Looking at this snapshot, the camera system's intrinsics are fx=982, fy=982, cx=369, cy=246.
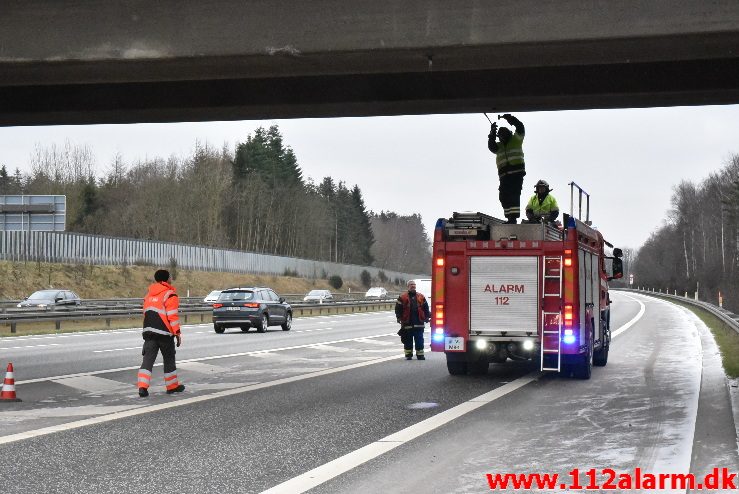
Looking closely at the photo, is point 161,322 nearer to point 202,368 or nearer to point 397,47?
point 202,368

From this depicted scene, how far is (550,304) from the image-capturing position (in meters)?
14.8

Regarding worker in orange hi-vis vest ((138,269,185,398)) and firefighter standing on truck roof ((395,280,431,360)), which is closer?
worker in orange hi-vis vest ((138,269,185,398))

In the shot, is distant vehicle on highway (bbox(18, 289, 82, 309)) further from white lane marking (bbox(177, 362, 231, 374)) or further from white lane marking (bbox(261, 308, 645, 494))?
white lane marking (bbox(261, 308, 645, 494))

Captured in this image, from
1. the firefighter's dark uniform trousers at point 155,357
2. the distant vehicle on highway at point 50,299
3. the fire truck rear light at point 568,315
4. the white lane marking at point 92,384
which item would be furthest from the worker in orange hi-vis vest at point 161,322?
the distant vehicle on highway at point 50,299

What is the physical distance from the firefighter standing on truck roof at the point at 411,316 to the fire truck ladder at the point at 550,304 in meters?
4.79

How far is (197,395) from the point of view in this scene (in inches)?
529

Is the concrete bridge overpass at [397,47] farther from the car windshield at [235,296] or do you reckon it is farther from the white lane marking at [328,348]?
the car windshield at [235,296]

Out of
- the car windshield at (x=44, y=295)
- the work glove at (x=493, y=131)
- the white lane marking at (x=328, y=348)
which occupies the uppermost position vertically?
the work glove at (x=493, y=131)

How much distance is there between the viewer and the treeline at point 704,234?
101 metres

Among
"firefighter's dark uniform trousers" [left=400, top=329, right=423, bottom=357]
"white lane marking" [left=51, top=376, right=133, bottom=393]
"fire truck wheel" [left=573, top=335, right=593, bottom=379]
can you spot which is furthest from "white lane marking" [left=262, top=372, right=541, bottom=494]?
"firefighter's dark uniform trousers" [left=400, top=329, right=423, bottom=357]

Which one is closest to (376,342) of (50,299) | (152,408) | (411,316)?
(411,316)

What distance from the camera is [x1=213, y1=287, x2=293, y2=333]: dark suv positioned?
33625mm

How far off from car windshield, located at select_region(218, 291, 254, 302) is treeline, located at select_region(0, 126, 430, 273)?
56.3m

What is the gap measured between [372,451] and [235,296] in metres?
26.3
